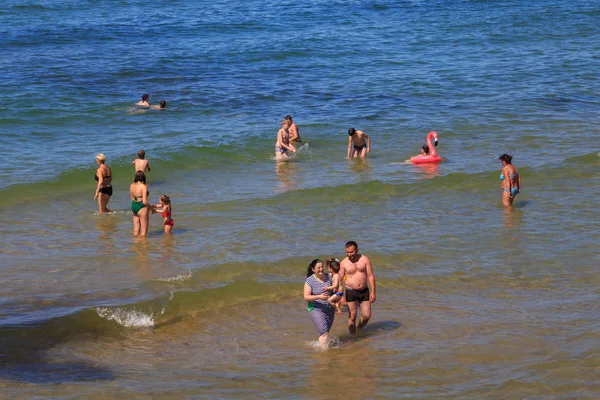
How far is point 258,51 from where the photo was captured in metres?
35.2

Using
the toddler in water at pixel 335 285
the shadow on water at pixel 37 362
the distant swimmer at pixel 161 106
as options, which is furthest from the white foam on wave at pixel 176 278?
the distant swimmer at pixel 161 106

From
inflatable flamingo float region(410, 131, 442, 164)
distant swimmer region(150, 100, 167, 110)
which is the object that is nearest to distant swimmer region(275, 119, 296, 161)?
inflatable flamingo float region(410, 131, 442, 164)

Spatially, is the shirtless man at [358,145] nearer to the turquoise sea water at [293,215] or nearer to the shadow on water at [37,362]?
the turquoise sea water at [293,215]

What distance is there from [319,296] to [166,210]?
237 inches

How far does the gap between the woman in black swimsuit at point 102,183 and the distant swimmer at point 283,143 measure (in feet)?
18.4

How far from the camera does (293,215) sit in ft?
57.1

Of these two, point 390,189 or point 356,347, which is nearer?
point 356,347

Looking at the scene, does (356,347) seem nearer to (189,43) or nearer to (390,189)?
(390,189)

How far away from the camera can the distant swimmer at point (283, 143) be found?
71.4 feet

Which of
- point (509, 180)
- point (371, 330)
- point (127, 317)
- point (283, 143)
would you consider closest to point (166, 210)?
point (127, 317)

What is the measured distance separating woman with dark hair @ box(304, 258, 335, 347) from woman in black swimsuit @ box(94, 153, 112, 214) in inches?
306

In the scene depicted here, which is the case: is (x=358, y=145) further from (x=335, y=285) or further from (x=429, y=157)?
(x=335, y=285)

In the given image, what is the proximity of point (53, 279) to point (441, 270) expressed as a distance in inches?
252

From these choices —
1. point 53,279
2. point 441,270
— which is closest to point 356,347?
point 441,270
